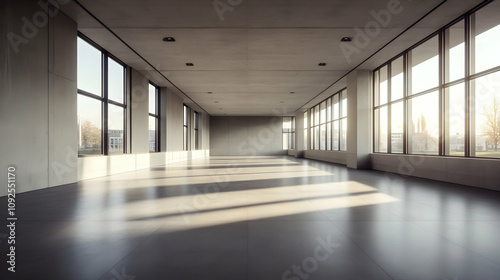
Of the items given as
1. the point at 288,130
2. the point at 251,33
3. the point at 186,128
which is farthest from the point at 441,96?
the point at 288,130

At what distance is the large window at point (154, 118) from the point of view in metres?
18.1

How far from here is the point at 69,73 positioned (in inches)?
371

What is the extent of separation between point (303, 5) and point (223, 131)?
31.5 meters

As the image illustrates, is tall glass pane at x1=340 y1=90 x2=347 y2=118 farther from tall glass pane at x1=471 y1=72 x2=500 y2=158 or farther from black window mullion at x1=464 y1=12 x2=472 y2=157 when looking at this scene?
tall glass pane at x1=471 y1=72 x2=500 y2=158

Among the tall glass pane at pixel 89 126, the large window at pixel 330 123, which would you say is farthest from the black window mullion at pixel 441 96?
the tall glass pane at pixel 89 126

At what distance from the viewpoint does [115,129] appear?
13453mm

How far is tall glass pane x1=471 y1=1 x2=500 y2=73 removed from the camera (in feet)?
27.2

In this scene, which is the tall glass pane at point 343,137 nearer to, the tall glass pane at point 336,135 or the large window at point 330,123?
the large window at point 330,123

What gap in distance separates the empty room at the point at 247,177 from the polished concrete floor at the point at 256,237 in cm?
3

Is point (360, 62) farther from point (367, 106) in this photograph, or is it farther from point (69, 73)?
point (69, 73)

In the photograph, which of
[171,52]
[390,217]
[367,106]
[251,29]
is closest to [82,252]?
[390,217]

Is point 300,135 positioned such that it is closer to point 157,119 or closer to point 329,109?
point 329,109

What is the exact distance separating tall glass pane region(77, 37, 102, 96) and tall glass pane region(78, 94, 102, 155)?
47 centimetres

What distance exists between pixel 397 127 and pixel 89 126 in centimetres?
1329
